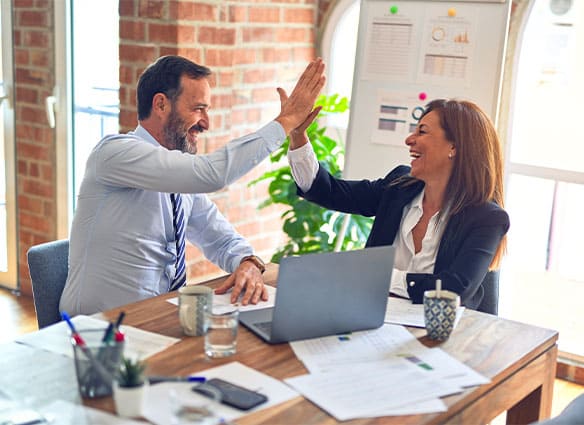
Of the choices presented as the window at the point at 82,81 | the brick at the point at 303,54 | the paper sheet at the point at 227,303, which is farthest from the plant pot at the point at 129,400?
the brick at the point at 303,54

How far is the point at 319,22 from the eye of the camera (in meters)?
4.18

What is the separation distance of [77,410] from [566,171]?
259 cm

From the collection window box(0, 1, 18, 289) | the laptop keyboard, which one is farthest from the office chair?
window box(0, 1, 18, 289)

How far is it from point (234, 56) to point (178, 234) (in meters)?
1.43

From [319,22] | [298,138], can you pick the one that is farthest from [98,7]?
A: [298,138]

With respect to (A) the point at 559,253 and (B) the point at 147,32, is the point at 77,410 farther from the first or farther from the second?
(A) the point at 559,253

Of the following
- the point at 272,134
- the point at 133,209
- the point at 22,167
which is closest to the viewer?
the point at 272,134

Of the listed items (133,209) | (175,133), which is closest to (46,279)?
(133,209)

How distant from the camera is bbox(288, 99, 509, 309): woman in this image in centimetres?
236

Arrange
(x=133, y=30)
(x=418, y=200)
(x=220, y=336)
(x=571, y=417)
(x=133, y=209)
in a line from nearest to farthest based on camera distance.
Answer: (x=571, y=417)
(x=220, y=336)
(x=133, y=209)
(x=418, y=200)
(x=133, y=30)

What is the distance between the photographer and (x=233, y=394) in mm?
1511

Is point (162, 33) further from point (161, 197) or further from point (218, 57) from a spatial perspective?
point (161, 197)

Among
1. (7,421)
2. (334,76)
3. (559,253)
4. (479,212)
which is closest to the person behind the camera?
(7,421)

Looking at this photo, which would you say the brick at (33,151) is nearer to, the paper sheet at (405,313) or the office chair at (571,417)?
the paper sheet at (405,313)
